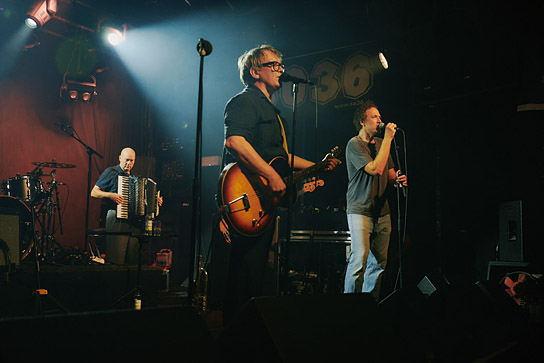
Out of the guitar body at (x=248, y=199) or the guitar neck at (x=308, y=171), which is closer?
the guitar body at (x=248, y=199)

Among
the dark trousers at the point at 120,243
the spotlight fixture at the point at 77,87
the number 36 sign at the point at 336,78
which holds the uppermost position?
the spotlight fixture at the point at 77,87

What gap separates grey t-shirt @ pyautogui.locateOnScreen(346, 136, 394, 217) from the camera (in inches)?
178

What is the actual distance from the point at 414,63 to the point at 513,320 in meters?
3.27

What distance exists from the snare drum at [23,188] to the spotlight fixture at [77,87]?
10.6 ft

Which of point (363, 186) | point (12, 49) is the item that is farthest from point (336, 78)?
point (12, 49)

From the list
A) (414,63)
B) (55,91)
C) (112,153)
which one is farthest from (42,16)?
(414,63)

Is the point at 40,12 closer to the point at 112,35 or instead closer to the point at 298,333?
the point at 112,35

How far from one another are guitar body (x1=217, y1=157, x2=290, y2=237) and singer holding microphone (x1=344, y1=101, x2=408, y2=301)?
128cm

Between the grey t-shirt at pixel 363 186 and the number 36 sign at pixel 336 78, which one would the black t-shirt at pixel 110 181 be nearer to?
the number 36 sign at pixel 336 78

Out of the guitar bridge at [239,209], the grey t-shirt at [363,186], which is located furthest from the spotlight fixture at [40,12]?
the guitar bridge at [239,209]

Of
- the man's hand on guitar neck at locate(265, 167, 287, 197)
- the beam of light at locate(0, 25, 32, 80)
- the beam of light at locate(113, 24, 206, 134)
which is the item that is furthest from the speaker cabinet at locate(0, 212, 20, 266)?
the beam of light at locate(113, 24, 206, 134)

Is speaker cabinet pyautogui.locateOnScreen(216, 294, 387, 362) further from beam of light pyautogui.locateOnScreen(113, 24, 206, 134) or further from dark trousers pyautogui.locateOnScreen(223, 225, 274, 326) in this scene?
beam of light pyautogui.locateOnScreen(113, 24, 206, 134)

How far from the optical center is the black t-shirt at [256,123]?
335 cm

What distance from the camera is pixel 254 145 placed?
11.2 feet
